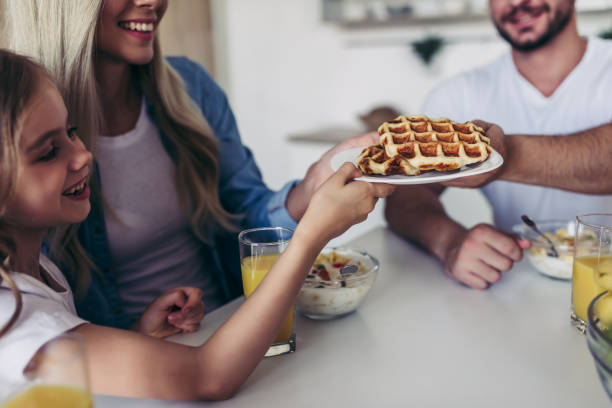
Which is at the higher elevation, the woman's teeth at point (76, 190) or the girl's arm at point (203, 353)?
the woman's teeth at point (76, 190)

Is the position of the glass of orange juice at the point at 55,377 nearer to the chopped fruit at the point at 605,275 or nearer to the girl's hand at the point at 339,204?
the girl's hand at the point at 339,204

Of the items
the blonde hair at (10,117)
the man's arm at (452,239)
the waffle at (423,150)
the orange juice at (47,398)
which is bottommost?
the man's arm at (452,239)

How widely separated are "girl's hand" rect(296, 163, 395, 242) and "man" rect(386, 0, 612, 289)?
1.22ft

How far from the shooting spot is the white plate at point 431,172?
85 cm

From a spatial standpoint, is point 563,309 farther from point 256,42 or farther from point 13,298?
point 256,42

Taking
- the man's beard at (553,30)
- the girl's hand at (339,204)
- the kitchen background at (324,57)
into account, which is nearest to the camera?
the girl's hand at (339,204)

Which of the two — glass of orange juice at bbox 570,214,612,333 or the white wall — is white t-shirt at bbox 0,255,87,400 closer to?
glass of orange juice at bbox 570,214,612,333

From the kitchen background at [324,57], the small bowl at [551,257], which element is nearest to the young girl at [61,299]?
the small bowl at [551,257]

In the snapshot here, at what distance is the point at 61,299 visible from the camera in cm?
82

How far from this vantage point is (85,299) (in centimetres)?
125

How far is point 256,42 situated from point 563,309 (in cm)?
332

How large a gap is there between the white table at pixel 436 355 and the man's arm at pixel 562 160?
258 mm

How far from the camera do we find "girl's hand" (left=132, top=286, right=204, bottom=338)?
0.95 metres

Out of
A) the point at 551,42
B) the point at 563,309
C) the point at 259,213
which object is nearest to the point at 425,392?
the point at 563,309
